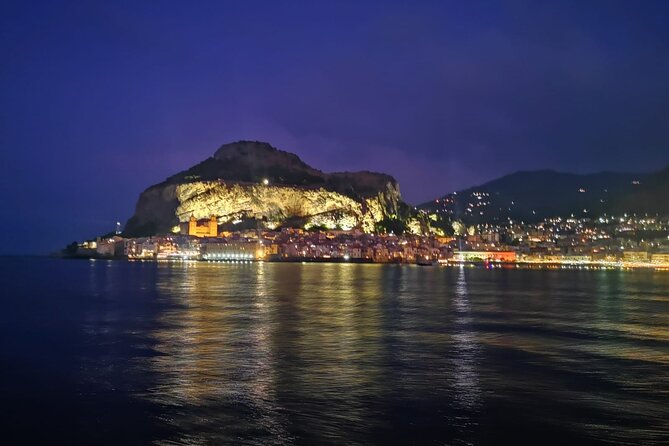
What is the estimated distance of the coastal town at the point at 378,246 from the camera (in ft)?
481

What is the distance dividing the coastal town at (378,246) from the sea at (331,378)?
118336mm

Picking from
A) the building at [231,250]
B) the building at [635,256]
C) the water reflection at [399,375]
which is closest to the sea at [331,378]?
the water reflection at [399,375]

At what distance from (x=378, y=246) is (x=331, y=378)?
463 ft

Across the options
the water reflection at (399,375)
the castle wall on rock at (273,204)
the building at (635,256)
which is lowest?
the water reflection at (399,375)

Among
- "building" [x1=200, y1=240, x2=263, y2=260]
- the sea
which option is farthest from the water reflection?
"building" [x1=200, y1=240, x2=263, y2=260]

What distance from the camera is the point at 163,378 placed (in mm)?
14594

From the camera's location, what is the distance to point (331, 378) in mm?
14648

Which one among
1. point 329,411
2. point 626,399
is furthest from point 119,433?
point 626,399

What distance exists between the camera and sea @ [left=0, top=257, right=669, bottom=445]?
10617mm

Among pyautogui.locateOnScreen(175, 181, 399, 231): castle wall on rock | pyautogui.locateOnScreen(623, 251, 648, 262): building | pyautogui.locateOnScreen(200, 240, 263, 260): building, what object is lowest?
pyautogui.locateOnScreen(623, 251, 648, 262): building

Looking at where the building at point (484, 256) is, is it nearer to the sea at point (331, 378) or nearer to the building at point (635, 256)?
the building at point (635, 256)

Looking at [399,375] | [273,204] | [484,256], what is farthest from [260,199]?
[399,375]

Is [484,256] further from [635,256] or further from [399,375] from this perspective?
[399,375]

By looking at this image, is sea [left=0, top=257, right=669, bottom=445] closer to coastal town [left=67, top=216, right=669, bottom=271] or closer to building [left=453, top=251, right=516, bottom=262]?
coastal town [left=67, top=216, right=669, bottom=271]
